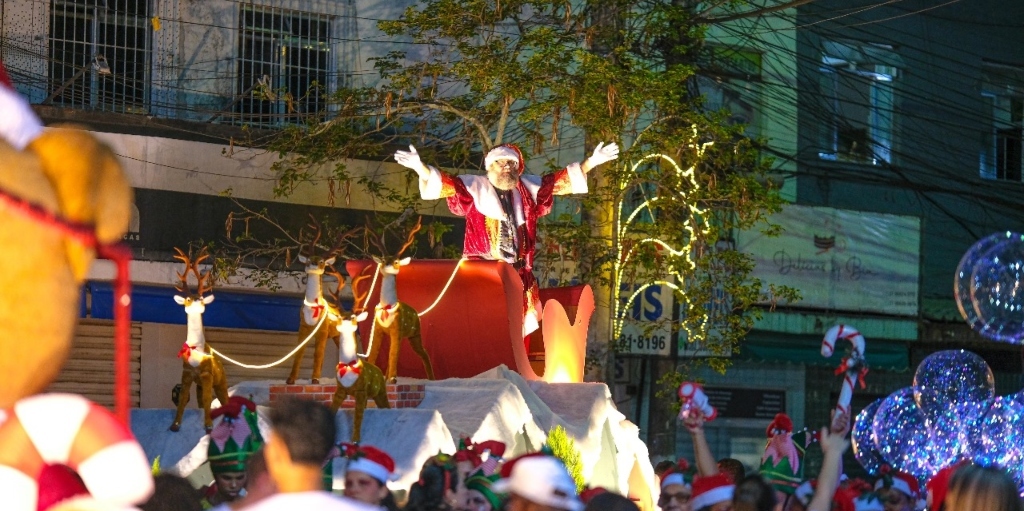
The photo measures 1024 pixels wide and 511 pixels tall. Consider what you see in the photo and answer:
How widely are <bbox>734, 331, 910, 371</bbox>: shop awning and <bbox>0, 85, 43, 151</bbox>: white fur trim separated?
14.7 meters

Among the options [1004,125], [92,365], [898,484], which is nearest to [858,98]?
[1004,125]

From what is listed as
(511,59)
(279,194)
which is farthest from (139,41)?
(511,59)

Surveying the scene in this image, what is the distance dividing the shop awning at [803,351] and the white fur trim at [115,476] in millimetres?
14923

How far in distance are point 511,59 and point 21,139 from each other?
980 cm

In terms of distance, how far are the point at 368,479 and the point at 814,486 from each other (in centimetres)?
203

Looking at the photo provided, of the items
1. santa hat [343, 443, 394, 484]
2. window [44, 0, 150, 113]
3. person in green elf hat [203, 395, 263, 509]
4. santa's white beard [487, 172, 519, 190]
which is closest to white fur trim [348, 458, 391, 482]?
santa hat [343, 443, 394, 484]

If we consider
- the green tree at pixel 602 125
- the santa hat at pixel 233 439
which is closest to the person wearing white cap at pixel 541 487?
the santa hat at pixel 233 439

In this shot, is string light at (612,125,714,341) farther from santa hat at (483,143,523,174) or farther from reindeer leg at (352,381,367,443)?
reindeer leg at (352,381,367,443)

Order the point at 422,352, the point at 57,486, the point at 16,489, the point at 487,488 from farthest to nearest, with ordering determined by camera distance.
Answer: the point at 422,352, the point at 487,488, the point at 57,486, the point at 16,489

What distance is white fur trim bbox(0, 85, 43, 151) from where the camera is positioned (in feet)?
14.0

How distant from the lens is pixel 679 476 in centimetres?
659

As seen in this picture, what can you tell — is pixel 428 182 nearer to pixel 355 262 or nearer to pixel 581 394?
pixel 355 262

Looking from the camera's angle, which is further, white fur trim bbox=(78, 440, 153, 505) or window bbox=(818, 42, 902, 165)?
window bbox=(818, 42, 902, 165)

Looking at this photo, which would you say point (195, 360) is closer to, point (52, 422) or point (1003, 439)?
point (1003, 439)
